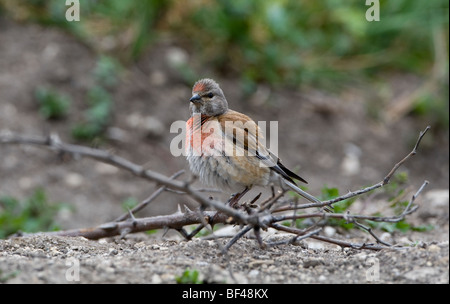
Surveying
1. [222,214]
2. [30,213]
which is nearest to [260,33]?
[30,213]

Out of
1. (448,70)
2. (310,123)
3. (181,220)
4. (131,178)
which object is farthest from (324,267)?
(448,70)

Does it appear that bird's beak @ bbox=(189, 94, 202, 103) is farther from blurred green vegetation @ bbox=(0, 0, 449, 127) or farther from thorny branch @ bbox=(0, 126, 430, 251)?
blurred green vegetation @ bbox=(0, 0, 449, 127)

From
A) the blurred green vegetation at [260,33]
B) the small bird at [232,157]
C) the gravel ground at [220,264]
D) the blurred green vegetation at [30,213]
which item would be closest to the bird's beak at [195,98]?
the small bird at [232,157]

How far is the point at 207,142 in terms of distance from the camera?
4.24 meters

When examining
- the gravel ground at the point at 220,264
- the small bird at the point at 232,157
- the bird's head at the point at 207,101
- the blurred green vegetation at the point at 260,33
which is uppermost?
the blurred green vegetation at the point at 260,33

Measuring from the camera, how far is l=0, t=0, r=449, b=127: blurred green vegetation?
8.31 metres

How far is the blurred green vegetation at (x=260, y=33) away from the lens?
8312mm

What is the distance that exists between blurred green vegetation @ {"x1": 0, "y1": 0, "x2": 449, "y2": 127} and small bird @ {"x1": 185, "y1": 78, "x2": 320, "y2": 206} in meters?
3.90

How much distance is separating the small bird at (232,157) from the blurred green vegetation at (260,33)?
12.8ft

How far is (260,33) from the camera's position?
859 cm

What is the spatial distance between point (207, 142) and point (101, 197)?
2.88 meters

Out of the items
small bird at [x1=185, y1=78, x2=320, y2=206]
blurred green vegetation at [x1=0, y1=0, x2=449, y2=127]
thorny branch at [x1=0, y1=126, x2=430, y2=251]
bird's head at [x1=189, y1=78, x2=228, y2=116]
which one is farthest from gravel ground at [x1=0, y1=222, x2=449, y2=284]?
Result: blurred green vegetation at [x1=0, y1=0, x2=449, y2=127]

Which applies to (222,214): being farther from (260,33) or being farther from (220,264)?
(260,33)

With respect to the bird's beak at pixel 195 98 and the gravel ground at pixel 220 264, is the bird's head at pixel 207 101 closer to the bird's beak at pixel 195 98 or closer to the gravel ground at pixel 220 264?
the bird's beak at pixel 195 98
